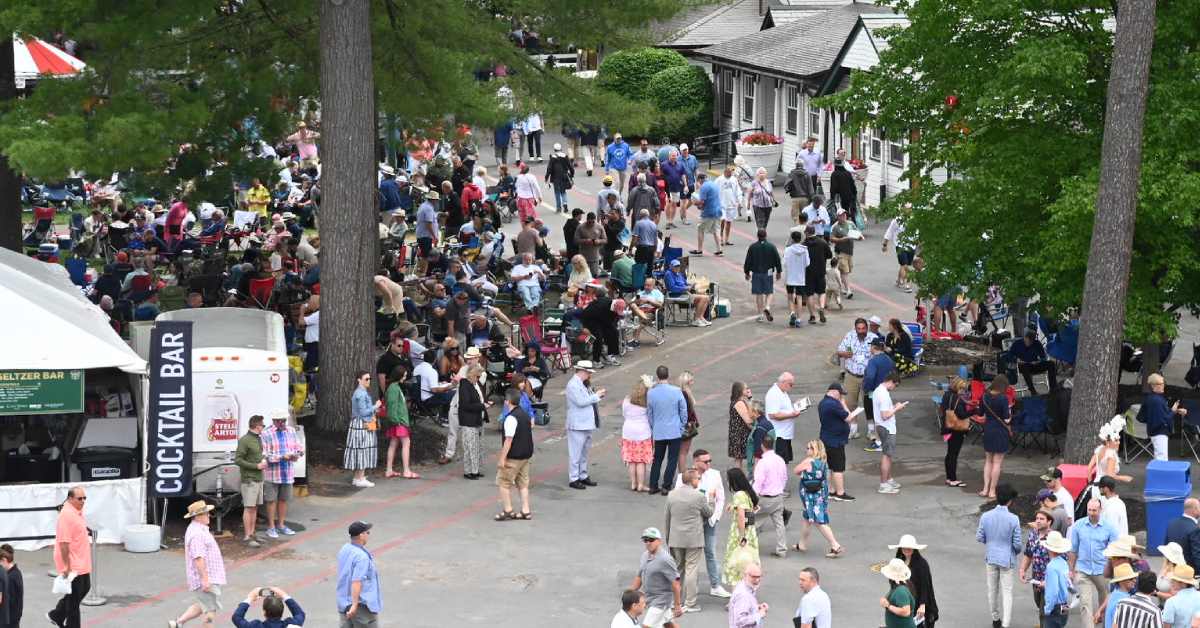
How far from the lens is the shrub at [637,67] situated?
50594 millimetres

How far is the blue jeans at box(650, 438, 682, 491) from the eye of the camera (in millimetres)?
21734

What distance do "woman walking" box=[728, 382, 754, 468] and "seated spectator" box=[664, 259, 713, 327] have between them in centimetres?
A: 962

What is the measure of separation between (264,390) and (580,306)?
378 inches

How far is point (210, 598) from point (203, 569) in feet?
1.10

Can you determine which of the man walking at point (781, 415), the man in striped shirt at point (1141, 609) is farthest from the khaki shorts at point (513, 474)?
the man in striped shirt at point (1141, 609)

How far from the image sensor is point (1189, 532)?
1712 centimetres

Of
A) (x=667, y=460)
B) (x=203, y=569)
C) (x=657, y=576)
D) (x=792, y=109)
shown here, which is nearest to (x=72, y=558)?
(x=203, y=569)

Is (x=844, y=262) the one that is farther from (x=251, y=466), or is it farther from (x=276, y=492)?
(x=251, y=466)

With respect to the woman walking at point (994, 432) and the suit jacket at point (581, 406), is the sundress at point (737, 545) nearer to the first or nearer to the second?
the suit jacket at point (581, 406)

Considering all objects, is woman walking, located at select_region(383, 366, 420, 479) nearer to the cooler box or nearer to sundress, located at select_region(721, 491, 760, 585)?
sundress, located at select_region(721, 491, 760, 585)

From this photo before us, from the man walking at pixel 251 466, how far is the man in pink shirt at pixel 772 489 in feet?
17.4

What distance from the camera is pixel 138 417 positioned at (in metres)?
20.0

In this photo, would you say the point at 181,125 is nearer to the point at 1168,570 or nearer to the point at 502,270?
the point at 502,270

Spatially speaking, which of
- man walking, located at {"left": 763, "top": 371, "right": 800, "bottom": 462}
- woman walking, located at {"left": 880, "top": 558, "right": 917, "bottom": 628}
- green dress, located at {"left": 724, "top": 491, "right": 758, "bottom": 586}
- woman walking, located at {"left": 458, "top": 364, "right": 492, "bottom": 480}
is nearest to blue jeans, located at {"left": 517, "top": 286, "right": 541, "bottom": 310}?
woman walking, located at {"left": 458, "top": 364, "right": 492, "bottom": 480}
